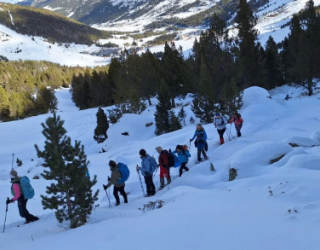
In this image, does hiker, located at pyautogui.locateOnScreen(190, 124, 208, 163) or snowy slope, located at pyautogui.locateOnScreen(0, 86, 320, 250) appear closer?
snowy slope, located at pyautogui.locateOnScreen(0, 86, 320, 250)

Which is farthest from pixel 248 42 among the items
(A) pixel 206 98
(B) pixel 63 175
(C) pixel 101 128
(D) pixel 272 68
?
(B) pixel 63 175

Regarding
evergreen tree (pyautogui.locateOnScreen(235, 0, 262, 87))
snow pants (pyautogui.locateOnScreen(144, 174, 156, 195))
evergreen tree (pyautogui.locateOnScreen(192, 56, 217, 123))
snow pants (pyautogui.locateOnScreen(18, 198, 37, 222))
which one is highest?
evergreen tree (pyautogui.locateOnScreen(235, 0, 262, 87))

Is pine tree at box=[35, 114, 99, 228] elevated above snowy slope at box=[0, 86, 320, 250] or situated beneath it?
elevated above

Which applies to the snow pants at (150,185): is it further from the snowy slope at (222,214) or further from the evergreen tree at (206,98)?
the evergreen tree at (206,98)

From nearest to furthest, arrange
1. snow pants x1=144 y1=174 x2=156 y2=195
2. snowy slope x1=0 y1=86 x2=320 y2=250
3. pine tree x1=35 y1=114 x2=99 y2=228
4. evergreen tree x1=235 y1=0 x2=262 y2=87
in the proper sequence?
snowy slope x1=0 y1=86 x2=320 y2=250
pine tree x1=35 y1=114 x2=99 y2=228
snow pants x1=144 y1=174 x2=156 y2=195
evergreen tree x1=235 y1=0 x2=262 y2=87

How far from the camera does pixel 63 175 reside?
6312mm

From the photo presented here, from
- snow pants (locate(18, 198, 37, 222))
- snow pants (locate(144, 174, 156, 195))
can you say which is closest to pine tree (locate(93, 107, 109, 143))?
snow pants (locate(144, 174, 156, 195))

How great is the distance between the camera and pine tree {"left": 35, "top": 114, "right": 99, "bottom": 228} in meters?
6.12

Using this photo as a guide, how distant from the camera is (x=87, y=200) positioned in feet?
21.4

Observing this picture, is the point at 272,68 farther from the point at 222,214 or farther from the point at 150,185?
the point at 222,214

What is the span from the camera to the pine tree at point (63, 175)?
612 cm

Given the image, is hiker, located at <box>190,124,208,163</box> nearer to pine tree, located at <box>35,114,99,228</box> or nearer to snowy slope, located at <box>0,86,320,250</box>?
snowy slope, located at <box>0,86,320,250</box>

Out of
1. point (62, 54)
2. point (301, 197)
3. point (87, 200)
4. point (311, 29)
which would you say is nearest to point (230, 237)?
point (301, 197)

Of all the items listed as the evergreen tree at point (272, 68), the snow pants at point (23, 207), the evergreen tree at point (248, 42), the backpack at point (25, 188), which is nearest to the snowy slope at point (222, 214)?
the snow pants at point (23, 207)
